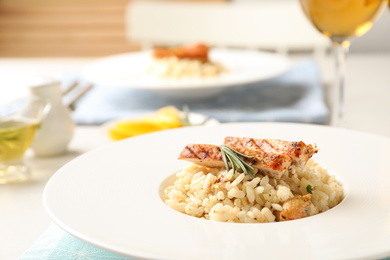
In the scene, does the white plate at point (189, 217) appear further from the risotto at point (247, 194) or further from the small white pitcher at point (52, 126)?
the small white pitcher at point (52, 126)

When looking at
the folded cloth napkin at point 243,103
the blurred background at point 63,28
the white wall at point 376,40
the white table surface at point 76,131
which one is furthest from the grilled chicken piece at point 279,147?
the blurred background at point 63,28

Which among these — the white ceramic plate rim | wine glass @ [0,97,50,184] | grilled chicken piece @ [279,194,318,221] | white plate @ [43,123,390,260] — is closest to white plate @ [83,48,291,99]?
the white ceramic plate rim

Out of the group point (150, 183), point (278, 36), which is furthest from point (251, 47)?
point (150, 183)

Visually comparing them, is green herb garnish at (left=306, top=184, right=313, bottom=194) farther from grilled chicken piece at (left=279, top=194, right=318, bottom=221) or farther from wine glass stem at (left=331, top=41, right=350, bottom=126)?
wine glass stem at (left=331, top=41, right=350, bottom=126)

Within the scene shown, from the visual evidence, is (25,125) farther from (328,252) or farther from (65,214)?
(328,252)

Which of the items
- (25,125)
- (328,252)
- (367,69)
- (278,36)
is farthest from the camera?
(278,36)

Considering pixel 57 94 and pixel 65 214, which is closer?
pixel 65 214
